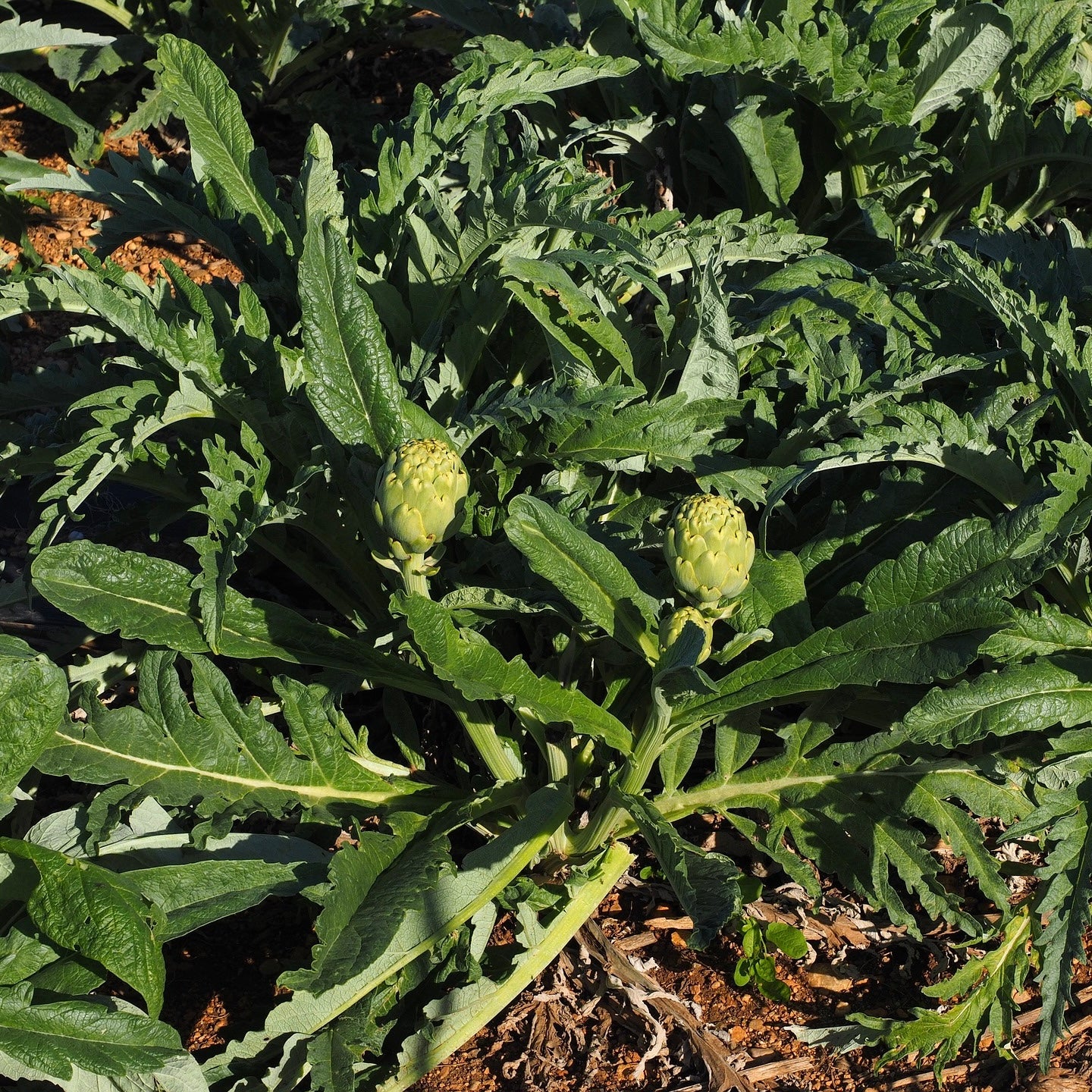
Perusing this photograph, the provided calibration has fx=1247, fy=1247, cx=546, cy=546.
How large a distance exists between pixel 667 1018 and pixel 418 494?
123 centimetres

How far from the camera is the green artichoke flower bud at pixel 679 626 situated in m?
2.20

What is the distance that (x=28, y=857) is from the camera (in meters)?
2.21

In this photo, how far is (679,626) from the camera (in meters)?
2.21

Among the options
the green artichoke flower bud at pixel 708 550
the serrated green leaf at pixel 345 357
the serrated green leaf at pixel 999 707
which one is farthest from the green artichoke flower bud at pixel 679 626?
the serrated green leaf at pixel 345 357

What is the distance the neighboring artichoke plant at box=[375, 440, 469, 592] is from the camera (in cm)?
216

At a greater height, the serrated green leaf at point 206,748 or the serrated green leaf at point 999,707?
the serrated green leaf at point 206,748

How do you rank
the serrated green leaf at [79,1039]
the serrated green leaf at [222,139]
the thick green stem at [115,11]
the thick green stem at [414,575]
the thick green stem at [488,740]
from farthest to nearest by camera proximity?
the thick green stem at [115,11] < the serrated green leaf at [222,139] < the thick green stem at [488,740] < the thick green stem at [414,575] < the serrated green leaf at [79,1039]

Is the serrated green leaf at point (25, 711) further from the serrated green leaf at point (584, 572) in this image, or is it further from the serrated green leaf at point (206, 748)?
the serrated green leaf at point (584, 572)

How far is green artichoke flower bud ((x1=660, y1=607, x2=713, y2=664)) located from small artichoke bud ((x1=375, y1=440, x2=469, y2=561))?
0.43 metres

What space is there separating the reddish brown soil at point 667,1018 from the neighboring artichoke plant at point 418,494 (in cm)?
103

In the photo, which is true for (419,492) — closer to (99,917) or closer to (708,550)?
(708,550)

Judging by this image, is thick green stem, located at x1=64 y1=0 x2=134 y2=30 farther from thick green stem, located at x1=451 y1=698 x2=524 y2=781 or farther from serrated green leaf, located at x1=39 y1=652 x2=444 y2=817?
thick green stem, located at x1=451 y1=698 x2=524 y2=781

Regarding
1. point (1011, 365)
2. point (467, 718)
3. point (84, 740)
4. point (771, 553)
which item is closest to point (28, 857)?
point (84, 740)

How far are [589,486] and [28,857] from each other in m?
1.33
